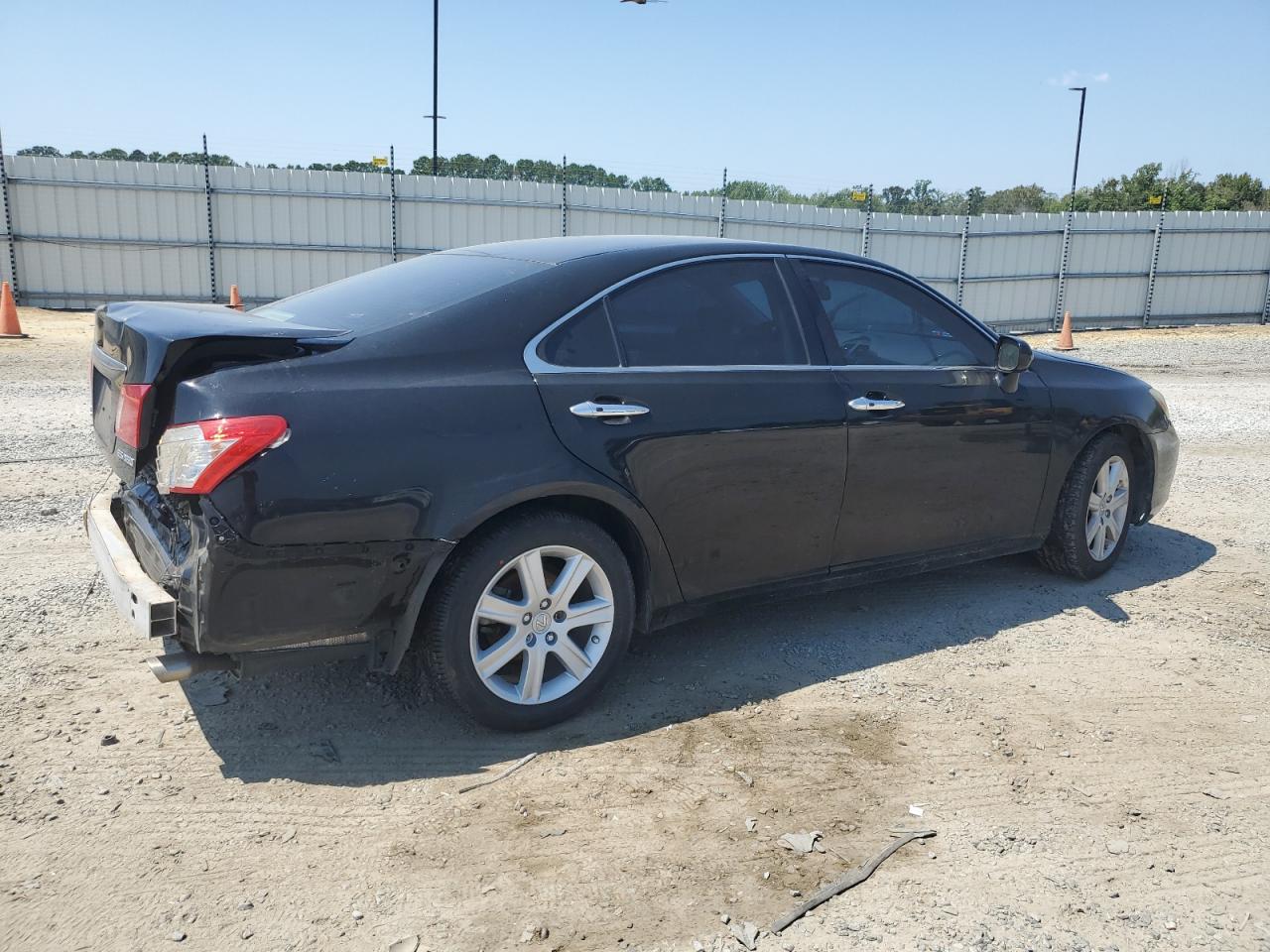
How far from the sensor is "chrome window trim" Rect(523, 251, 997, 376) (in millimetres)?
3505

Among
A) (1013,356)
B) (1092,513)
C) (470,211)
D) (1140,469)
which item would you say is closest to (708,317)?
(1013,356)

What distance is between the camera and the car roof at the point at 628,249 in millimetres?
3893

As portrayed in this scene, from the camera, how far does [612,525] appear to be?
145 inches

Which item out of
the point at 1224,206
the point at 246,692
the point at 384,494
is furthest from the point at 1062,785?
the point at 1224,206

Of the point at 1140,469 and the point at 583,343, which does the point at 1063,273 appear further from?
the point at 583,343

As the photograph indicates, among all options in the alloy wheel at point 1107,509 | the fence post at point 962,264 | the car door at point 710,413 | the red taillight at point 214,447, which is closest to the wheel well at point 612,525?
the car door at point 710,413

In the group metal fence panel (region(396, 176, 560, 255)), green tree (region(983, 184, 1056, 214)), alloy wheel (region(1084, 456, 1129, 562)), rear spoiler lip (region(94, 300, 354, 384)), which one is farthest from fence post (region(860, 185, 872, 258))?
green tree (region(983, 184, 1056, 214))

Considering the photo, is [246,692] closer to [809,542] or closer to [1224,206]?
[809,542]

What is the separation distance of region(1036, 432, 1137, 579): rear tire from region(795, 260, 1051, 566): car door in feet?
0.95

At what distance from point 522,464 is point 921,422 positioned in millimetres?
1859

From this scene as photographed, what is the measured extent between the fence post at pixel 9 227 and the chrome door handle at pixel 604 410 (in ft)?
53.6

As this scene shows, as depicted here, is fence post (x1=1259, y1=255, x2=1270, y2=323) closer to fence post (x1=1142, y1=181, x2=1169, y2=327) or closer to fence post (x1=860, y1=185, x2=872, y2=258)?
fence post (x1=1142, y1=181, x2=1169, y2=327)

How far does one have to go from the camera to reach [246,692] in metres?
3.78

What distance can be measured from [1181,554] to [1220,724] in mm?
2274
